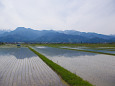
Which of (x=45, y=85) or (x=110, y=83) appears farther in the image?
(x=110, y=83)

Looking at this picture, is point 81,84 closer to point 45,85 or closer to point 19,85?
point 45,85

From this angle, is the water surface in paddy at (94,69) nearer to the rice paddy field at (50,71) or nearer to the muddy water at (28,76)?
the rice paddy field at (50,71)

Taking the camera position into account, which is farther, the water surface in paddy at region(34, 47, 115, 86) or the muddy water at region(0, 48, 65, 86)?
the water surface in paddy at region(34, 47, 115, 86)

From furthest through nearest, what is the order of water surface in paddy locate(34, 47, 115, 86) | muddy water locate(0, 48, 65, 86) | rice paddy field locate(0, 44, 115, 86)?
water surface in paddy locate(34, 47, 115, 86), rice paddy field locate(0, 44, 115, 86), muddy water locate(0, 48, 65, 86)

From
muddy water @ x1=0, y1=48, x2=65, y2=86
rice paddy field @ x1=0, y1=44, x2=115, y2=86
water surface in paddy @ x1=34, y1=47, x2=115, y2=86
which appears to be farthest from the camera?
water surface in paddy @ x1=34, y1=47, x2=115, y2=86

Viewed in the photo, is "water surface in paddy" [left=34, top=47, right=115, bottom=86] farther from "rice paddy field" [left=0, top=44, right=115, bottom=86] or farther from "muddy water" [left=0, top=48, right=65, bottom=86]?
"muddy water" [left=0, top=48, right=65, bottom=86]

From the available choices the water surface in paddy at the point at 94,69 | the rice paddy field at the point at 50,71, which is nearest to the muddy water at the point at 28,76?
the rice paddy field at the point at 50,71

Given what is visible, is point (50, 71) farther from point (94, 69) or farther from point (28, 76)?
point (94, 69)

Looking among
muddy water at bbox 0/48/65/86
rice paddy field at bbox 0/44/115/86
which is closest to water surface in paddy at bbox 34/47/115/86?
rice paddy field at bbox 0/44/115/86

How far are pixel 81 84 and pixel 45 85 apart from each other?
210 cm

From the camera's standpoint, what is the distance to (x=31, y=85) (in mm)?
5605

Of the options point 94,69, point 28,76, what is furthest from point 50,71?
point 94,69

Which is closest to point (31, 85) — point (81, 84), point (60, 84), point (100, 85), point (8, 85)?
point (8, 85)

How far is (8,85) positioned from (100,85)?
5.40 metres
